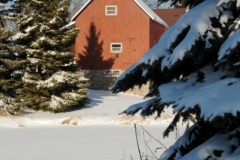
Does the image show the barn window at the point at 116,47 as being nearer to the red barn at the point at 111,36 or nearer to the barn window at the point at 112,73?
the red barn at the point at 111,36

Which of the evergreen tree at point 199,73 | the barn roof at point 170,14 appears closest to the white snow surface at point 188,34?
the evergreen tree at point 199,73

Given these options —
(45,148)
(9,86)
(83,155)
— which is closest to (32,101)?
(9,86)

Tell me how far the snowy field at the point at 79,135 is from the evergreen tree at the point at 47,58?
795mm

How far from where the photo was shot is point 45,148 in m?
13.9

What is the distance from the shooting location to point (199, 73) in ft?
10.6

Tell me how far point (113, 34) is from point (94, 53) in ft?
6.83

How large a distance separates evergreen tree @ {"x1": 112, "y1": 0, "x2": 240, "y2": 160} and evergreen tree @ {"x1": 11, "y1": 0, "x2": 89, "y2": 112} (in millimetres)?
20022

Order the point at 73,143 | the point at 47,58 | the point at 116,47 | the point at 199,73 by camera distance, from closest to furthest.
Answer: the point at 199,73 < the point at 73,143 < the point at 47,58 < the point at 116,47

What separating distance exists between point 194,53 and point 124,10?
1208 inches

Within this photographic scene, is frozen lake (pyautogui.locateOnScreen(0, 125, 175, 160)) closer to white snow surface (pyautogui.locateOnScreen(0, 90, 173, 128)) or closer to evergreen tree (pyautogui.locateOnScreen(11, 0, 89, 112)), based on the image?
white snow surface (pyautogui.locateOnScreen(0, 90, 173, 128))

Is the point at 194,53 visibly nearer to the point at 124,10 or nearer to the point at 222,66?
the point at 222,66

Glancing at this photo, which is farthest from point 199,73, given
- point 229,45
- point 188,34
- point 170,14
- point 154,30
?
point 170,14

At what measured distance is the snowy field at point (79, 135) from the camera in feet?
41.4

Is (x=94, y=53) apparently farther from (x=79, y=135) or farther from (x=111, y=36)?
(x=79, y=135)
